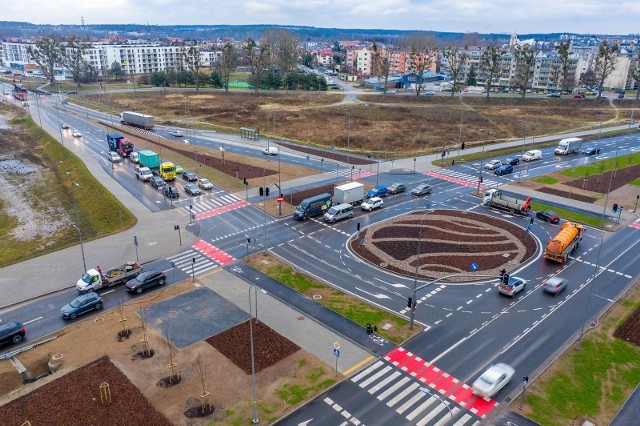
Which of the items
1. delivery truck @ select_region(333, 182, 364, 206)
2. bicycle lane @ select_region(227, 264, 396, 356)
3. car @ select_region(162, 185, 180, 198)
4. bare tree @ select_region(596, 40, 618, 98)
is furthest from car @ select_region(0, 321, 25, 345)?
bare tree @ select_region(596, 40, 618, 98)

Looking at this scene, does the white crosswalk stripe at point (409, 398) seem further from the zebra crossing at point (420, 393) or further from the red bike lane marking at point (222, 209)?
the red bike lane marking at point (222, 209)

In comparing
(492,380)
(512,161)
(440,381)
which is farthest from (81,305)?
(512,161)

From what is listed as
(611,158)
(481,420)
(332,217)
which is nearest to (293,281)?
(332,217)

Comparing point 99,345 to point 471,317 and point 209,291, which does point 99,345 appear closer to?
point 209,291

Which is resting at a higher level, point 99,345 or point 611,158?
point 611,158

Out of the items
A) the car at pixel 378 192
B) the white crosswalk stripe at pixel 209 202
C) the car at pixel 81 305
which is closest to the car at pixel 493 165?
the car at pixel 378 192

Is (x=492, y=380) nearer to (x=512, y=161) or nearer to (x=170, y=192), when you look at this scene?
(x=170, y=192)
